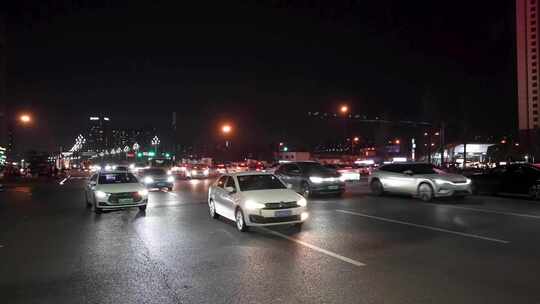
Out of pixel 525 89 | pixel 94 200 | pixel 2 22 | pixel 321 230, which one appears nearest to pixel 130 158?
pixel 2 22

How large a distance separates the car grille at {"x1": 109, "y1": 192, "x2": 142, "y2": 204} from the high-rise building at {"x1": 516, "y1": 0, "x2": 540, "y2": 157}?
140135mm

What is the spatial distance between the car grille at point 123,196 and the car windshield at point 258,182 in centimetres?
456

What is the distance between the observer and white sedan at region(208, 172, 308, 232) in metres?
10.6

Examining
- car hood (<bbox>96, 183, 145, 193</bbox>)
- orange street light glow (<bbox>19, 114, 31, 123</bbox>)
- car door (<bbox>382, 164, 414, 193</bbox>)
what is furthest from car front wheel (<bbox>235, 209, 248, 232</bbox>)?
orange street light glow (<bbox>19, 114, 31, 123</bbox>)

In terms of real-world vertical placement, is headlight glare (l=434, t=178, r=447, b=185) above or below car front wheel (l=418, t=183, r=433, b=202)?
above

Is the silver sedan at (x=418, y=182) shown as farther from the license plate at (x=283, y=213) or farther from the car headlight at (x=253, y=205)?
the car headlight at (x=253, y=205)

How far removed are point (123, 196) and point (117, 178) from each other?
205cm

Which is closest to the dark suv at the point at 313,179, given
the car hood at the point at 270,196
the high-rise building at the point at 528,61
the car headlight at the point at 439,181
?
the car headlight at the point at 439,181

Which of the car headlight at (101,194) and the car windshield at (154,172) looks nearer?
the car headlight at (101,194)

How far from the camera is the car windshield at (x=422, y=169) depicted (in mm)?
18031

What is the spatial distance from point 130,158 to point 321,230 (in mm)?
92207

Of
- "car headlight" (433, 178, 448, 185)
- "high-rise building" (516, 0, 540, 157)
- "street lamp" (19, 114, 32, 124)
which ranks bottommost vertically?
"car headlight" (433, 178, 448, 185)

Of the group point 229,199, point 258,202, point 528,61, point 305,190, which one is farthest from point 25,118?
point 528,61

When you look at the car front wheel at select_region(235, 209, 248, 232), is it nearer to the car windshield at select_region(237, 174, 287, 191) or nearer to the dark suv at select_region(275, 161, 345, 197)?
the car windshield at select_region(237, 174, 287, 191)
